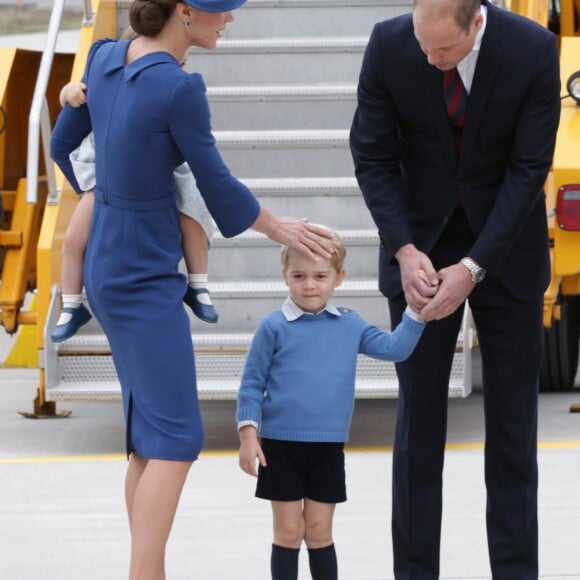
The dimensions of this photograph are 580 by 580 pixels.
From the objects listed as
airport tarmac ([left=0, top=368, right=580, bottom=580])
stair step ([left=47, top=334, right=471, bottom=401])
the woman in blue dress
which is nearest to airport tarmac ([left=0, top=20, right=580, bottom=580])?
airport tarmac ([left=0, top=368, right=580, bottom=580])

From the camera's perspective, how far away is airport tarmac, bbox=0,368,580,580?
443 centimetres

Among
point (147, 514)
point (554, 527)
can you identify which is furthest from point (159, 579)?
point (554, 527)

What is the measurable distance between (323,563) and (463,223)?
91 centimetres

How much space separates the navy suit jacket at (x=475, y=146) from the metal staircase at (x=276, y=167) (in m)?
2.22

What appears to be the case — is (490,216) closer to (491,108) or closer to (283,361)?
(491,108)

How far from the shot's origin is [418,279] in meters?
3.59

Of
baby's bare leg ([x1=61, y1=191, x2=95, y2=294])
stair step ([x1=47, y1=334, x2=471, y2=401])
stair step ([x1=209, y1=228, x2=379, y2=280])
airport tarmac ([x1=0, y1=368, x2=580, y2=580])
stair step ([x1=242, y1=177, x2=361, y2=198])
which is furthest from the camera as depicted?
stair step ([x1=242, y1=177, x2=361, y2=198])

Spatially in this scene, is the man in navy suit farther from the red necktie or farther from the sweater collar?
the sweater collar

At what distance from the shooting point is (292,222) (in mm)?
3574

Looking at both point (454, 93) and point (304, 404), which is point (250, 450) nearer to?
point (304, 404)

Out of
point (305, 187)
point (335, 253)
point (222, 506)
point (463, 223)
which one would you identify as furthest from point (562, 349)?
point (335, 253)

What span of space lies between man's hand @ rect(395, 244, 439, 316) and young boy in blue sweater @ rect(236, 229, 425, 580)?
0.08 m

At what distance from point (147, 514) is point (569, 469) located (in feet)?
8.28

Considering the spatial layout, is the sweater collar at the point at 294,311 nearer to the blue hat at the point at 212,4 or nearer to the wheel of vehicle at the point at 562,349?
the blue hat at the point at 212,4
